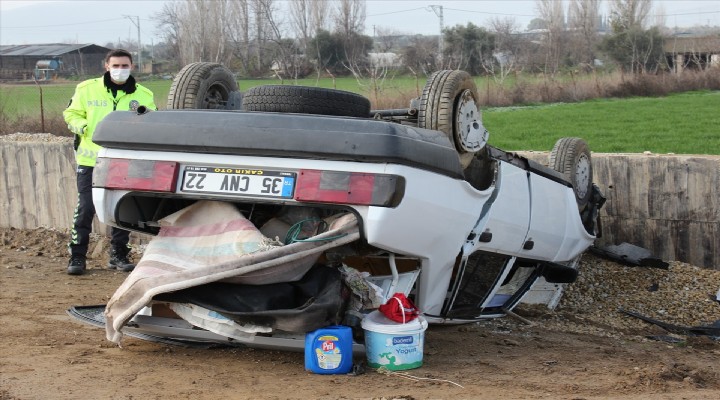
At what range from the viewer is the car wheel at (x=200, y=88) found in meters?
6.42

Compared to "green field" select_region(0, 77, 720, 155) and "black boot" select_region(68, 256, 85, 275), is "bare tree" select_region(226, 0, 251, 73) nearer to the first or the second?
"green field" select_region(0, 77, 720, 155)

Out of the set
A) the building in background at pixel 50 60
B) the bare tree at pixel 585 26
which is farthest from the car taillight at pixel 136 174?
the bare tree at pixel 585 26

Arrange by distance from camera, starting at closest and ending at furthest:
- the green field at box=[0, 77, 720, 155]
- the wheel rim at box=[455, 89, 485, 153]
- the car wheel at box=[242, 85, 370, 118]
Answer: the car wheel at box=[242, 85, 370, 118] → the wheel rim at box=[455, 89, 485, 153] → the green field at box=[0, 77, 720, 155]

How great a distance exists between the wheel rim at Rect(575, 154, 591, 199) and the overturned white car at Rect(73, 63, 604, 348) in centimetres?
222

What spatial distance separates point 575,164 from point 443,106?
9.17 ft

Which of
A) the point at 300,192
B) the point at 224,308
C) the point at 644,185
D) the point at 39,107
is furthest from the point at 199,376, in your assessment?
the point at 39,107

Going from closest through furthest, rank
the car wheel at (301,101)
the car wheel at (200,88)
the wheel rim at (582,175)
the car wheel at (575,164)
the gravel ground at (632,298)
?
the car wheel at (301,101)
the car wheel at (200,88)
the gravel ground at (632,298)
the car wheel at (575,164)
the wheel rim at (582,175)

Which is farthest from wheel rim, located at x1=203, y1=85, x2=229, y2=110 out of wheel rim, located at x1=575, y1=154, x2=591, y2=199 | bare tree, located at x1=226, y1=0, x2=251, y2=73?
bare tree, located at x1=226, y1=0, x2=251, y2=73

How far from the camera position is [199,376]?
5.25 meters

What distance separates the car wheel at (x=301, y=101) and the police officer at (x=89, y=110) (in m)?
3.14

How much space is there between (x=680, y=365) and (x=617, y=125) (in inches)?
825

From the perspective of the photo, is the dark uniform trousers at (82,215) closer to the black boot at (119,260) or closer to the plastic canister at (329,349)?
the black boot at (119,260)

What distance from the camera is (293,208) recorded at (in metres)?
5.71

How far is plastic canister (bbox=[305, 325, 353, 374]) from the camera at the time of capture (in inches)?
206
